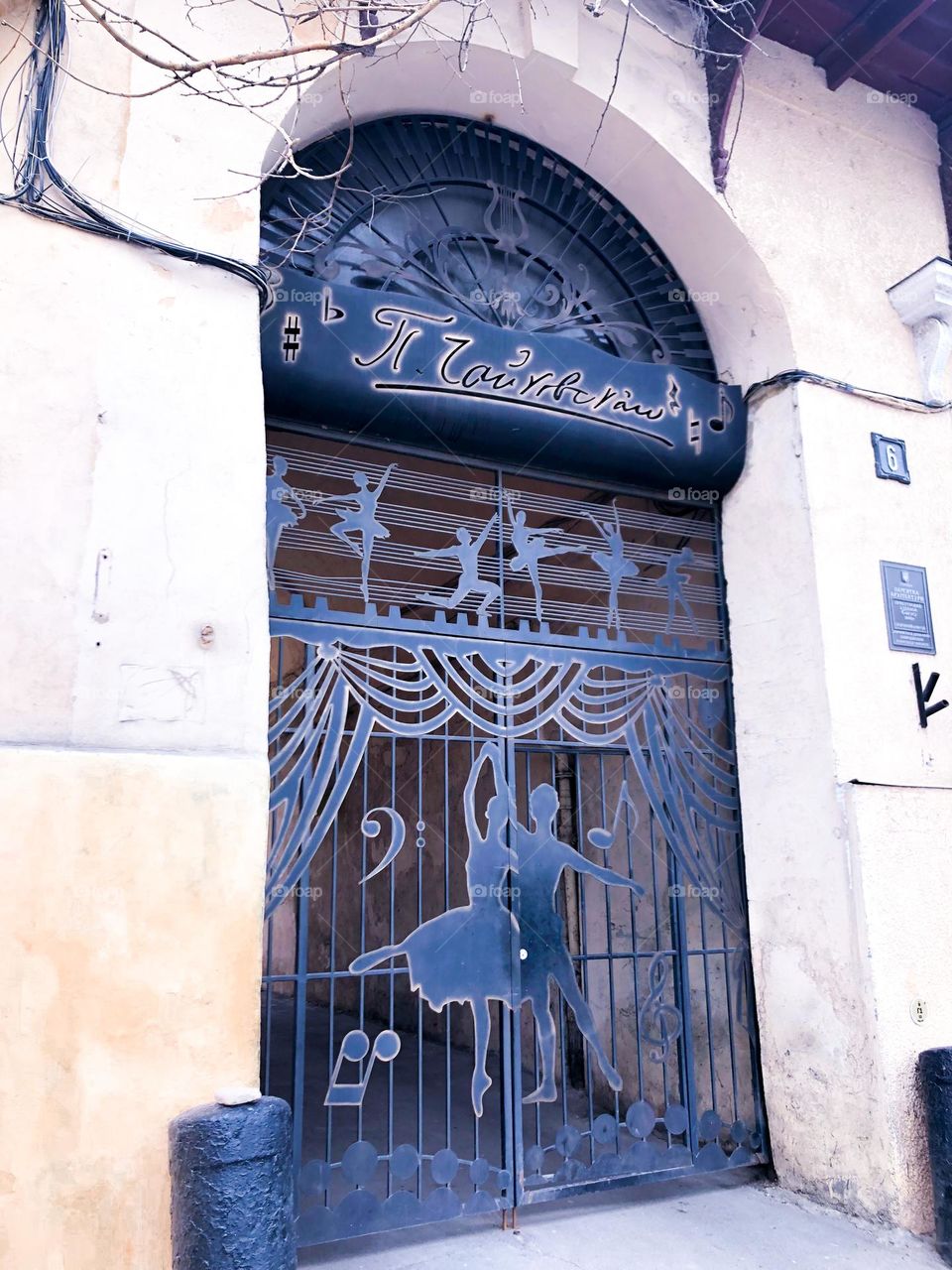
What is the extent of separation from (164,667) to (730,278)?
3.63m

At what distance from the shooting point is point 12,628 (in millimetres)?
3002

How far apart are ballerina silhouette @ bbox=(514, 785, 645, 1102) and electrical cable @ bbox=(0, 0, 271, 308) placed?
2.72 metres

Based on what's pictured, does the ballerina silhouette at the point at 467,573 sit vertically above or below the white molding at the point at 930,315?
below

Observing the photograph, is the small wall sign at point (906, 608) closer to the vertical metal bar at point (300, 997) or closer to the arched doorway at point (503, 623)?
the arched doorway at point (503, 623)

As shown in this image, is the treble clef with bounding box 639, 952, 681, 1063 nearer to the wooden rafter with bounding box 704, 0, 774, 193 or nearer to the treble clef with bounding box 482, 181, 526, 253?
the treble clef with bounding box 482, 181, 526, 253

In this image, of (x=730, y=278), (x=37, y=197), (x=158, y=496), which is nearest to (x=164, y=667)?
(x=158, y=496)

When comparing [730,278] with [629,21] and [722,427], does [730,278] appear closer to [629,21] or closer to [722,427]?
[722,427]

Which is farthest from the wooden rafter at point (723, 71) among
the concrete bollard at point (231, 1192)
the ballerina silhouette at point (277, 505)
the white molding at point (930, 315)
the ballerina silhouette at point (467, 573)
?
the concrete bollard at point (231, 1192)

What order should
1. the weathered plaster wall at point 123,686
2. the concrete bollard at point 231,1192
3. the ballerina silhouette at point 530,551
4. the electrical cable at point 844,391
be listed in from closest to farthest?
the concrete bollard at point 231,1192
the weathered plaster wall at point 123,686
the ballerina silhouette at point 530,551
the electrical cable at point 844,391

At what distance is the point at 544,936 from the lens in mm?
4277

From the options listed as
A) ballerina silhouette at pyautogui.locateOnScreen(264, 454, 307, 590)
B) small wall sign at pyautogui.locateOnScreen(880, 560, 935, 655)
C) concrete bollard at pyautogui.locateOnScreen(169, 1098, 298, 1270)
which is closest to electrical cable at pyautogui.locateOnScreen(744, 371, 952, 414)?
small wall sign at pyautogui.locateOnScreen(880, 560, 935, 655)

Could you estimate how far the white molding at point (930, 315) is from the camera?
511 cm

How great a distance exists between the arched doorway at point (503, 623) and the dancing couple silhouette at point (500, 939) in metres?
0.01

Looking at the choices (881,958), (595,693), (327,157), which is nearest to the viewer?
(881,958)
